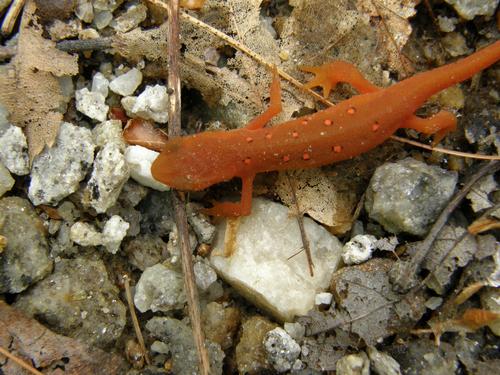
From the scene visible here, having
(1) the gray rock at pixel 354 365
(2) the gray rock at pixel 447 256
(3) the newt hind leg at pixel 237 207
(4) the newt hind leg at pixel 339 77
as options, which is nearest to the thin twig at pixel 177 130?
(3) the newt hind leg at pixel 237 207

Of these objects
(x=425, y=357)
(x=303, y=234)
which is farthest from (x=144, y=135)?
(x=425, y=357)

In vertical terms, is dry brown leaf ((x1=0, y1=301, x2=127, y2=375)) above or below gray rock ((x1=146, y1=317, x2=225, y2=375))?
below

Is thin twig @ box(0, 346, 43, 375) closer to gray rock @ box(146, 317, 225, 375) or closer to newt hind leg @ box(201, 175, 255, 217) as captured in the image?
gray rock @ box(146, 317, 225, 375)

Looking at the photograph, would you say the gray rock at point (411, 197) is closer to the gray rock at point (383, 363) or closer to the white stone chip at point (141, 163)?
the gray rock at point (383, 363)

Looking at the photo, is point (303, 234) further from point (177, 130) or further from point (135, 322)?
point (135, 322)

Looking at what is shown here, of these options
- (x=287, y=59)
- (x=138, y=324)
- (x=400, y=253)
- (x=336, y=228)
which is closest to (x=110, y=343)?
(x=138, y=324)

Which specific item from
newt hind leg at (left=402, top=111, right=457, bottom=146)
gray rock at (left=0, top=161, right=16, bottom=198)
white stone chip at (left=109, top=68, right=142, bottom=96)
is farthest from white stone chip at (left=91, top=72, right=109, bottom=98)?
newt hind leg at (left=402, top=111, right=457, bottom=146)
